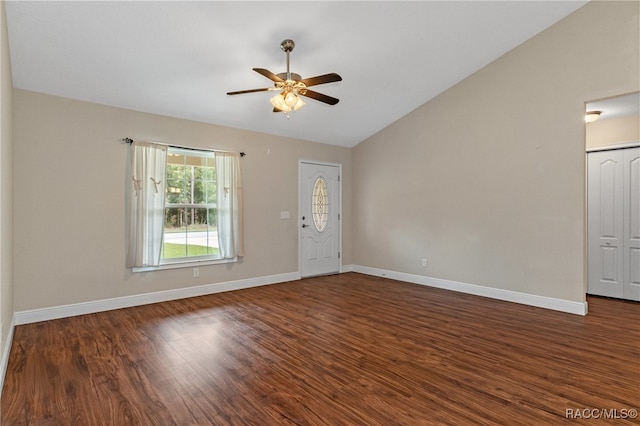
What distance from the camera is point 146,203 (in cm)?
449

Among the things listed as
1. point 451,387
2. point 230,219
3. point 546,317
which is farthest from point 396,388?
point 230,219

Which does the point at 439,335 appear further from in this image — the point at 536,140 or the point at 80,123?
the point at 80,123

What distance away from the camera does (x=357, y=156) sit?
23.0 ft

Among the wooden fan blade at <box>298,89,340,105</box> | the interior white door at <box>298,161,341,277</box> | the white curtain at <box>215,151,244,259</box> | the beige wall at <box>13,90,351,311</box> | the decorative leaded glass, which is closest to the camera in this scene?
the wooden fan blade at <box>298,89,340,105</box>

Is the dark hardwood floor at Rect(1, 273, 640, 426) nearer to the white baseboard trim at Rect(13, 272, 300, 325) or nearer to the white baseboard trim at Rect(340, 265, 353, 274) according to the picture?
the white baseboard trim at Rect(13, 272, 300, 325)

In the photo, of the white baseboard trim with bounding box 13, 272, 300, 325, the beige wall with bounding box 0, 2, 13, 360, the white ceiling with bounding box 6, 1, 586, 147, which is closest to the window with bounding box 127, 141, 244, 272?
the white baseboard trim with bounding box 13, 272, 300, 325

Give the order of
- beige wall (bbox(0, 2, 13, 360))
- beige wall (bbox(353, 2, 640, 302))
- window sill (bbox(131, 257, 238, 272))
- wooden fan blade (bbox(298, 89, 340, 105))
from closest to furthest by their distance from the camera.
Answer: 1. beige wall (bbox(0, 2, 13, 360))
2. wooden fan blade (bbox(298, 89, 340, 105))
3. beige wall (bbox(353, 2, 640, 302))
4. window sill (bbox(131, 257, 238, 272))

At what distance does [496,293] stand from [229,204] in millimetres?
4302

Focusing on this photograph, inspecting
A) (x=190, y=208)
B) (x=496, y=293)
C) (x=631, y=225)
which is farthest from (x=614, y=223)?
(x=190, y=208)

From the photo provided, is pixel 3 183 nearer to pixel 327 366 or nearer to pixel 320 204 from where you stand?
pixel 327 366

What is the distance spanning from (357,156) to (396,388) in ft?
17.3

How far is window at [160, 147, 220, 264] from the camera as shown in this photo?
4.88 metres

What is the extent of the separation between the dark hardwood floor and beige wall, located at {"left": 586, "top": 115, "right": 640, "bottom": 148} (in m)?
2.41

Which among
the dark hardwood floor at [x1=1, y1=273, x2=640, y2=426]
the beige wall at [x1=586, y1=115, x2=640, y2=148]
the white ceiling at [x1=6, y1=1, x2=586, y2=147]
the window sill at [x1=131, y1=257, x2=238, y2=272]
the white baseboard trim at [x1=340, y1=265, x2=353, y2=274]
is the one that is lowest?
the dark hardwood floor at [x1=1, y1=273, x2=640, y2=426]
